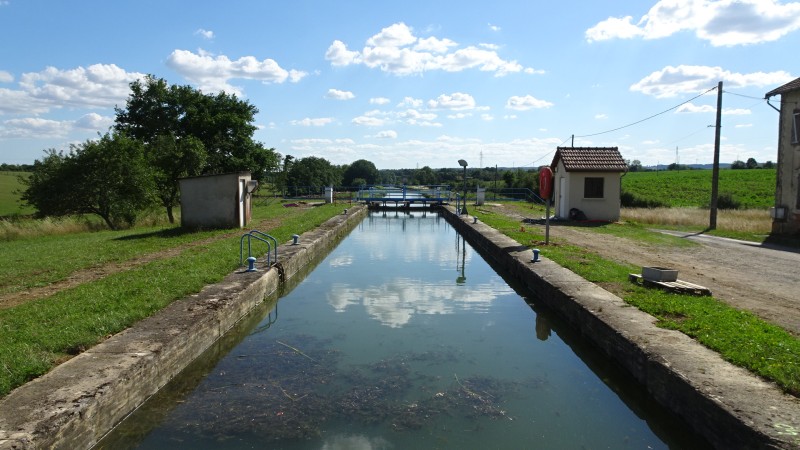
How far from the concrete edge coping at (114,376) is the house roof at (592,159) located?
550 inches

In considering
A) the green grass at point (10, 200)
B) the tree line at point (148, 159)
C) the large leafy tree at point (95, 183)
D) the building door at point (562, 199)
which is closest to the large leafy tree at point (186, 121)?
the tree line at point (148, 159)

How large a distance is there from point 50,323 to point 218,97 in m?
28.7

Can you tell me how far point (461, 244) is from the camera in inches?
642

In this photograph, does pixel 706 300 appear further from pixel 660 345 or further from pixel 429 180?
pixel 429 180

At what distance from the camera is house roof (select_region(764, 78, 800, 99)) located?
14134 millimetres

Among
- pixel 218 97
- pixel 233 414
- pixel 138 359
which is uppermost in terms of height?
pixel 218 97

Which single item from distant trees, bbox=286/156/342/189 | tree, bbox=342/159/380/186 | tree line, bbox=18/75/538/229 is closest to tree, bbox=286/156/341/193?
distant trees, bbox=286/156/342/189

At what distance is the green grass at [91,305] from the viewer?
447cm

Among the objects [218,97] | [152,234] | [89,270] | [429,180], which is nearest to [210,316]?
[89,270]

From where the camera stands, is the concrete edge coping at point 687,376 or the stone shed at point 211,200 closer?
the concrete edge coping at point 687,376

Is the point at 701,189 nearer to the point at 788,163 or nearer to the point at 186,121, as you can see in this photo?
the point at 788,163

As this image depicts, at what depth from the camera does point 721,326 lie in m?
5.40

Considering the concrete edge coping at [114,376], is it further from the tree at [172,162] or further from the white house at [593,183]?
the tree at [172,162]

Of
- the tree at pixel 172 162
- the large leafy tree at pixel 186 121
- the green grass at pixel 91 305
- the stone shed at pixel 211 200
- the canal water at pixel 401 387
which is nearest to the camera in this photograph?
the canal water at pixel 401 387
